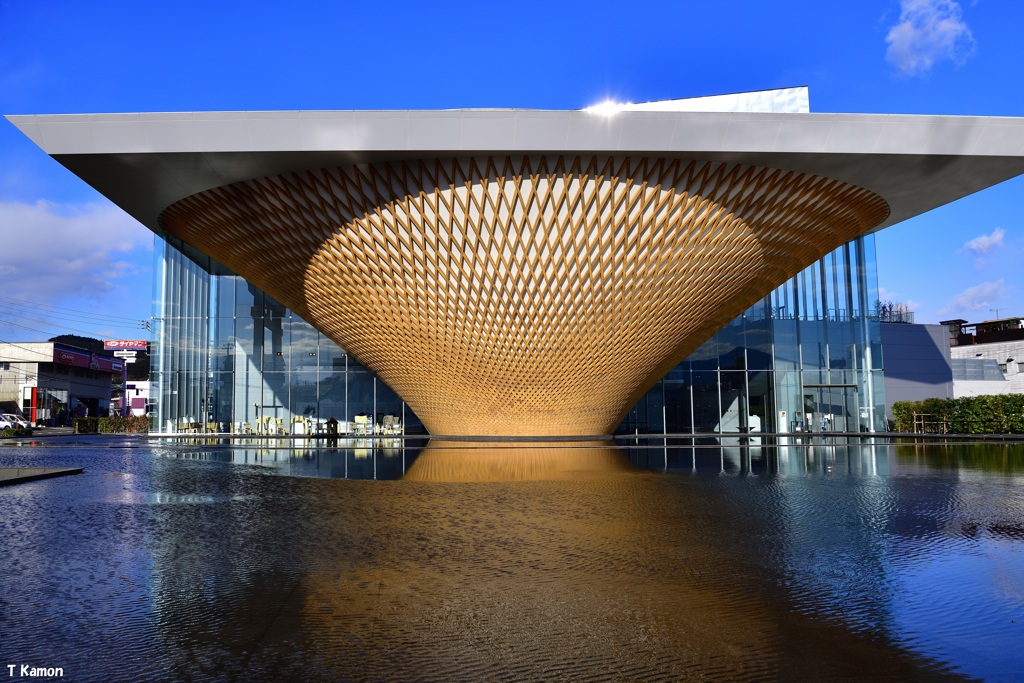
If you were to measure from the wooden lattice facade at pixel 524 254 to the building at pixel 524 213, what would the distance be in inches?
2.5

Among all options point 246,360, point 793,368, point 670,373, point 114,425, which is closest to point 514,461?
point 670,373

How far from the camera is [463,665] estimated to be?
3.60m

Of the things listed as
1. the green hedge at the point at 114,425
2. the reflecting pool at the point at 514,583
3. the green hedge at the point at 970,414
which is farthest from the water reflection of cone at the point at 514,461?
the green hedge at the point at 114,425

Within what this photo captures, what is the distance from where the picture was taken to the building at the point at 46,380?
67.8 metres

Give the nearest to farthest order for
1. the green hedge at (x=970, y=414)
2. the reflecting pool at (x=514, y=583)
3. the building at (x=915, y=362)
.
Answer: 1. the reflecting pool at (x=514, y=583)
2. the green hedge at (x=970, y=414)
3. the building at (x=915, y=362)

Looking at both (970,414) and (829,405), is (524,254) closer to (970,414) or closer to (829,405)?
(829,405)

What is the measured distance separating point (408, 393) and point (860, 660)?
2308 centimetres

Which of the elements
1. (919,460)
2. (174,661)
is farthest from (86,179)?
(919,460)

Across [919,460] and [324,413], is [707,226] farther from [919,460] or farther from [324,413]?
[324,413]

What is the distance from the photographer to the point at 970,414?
33.2 metres

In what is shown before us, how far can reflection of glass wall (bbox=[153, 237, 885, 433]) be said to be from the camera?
110 ft

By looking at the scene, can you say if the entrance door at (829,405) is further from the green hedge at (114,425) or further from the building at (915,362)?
the green hedge at (114,425)

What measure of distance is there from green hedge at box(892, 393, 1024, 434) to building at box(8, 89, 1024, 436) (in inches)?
639

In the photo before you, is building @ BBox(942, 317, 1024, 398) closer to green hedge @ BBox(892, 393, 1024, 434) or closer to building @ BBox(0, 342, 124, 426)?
green hedge @ BBox(892, 393, 1024, 434)
